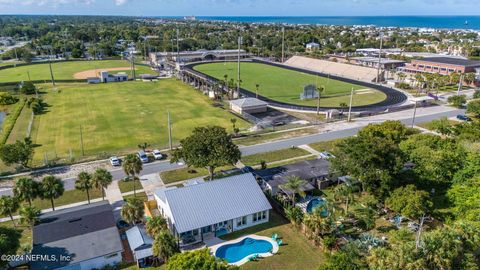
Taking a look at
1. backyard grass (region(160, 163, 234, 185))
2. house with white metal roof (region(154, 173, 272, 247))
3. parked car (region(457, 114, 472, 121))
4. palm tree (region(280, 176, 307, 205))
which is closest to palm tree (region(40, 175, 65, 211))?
house with white metal roof (region(154, 173, 272, 247))

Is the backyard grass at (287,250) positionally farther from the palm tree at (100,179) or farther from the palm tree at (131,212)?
the palm tree at (100,179)

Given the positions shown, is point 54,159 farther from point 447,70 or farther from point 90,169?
point 447,70

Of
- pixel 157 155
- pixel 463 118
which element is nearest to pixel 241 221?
pixel 157 155

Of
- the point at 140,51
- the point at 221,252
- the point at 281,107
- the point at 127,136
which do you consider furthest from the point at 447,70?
the point at 140,51

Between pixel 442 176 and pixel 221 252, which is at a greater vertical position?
pixel 442 176

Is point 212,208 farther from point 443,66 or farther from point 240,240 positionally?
point 443,66

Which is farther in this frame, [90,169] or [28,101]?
[28,101]
